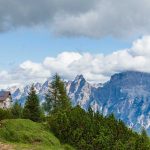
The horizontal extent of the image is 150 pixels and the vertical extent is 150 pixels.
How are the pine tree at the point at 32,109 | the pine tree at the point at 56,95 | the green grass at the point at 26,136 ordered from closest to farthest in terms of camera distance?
1. the green grass at the point at 26,136
2. the pine tree at the point at 32,109
3. the pine tree at the point at 56,95

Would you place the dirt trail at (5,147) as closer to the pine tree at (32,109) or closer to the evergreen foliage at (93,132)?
the evergreen foliage at (93,132)

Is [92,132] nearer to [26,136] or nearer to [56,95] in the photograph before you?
Answer: [26,136]

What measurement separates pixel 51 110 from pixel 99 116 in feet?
115

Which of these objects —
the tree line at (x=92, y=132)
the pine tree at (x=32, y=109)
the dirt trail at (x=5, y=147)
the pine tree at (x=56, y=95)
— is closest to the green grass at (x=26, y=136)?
the dirt trail at (x=5, y=147)

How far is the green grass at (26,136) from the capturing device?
50.0 meters

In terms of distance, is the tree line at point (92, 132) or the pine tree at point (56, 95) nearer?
the tree line at point (92, 132)

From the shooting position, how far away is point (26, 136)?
171 ft

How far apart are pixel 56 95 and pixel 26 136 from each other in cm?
4429

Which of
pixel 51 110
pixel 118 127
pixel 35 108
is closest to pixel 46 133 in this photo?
pixel 118 127

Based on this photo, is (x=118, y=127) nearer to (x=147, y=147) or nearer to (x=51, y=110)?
(x=147, y=147)

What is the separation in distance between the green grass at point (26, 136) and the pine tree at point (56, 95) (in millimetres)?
38003

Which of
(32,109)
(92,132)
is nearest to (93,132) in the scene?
(92,132)

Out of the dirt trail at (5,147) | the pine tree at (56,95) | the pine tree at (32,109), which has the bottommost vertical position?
the dirt trail at (5,147)

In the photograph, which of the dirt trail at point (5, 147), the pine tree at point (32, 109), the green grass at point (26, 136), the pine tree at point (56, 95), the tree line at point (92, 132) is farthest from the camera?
the pine tree at point (56, 95)
